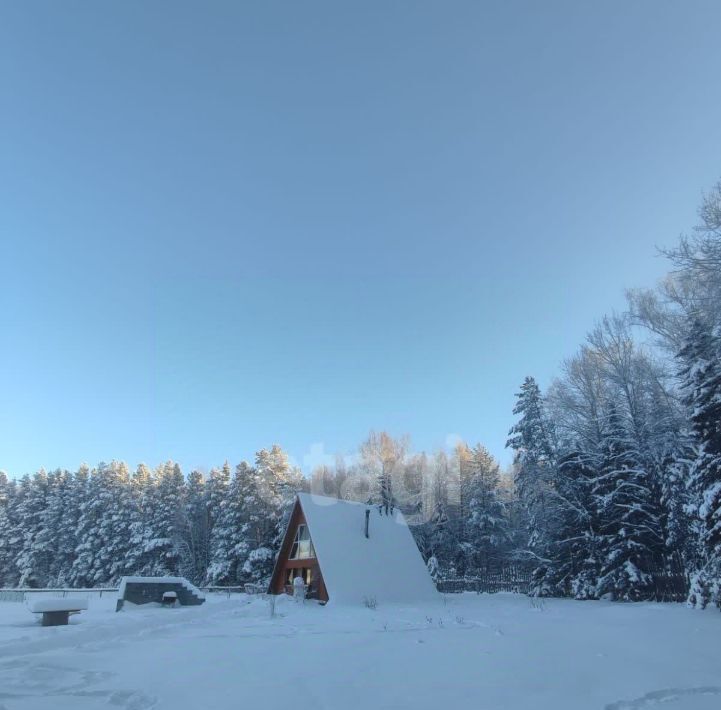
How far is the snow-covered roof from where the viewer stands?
25.9m

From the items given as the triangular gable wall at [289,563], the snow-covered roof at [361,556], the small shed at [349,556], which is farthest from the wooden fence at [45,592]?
the snow-covered roof at [361,556]

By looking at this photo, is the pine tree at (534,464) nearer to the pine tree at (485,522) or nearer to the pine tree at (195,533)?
the pine tree at (485,522)

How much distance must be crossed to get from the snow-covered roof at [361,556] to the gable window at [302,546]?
131 centimetres

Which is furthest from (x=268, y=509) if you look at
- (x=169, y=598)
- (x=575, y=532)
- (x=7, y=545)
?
(x=7, y=545)

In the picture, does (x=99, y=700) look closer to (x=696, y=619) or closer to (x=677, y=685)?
(x=677, y=685)

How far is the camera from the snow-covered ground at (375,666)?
20.7ft

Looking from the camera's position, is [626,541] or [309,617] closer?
[309,617]

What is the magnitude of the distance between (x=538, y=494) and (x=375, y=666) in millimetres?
22424

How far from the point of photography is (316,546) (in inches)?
1049

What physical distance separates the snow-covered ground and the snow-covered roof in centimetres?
1150

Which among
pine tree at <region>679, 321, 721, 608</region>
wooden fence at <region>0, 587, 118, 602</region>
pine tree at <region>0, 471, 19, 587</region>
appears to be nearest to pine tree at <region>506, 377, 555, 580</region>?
pine tree at <region>679, 321, 721, 608</region>

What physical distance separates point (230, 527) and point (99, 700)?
39.8m

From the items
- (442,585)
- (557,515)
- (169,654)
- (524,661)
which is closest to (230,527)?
(442,585)

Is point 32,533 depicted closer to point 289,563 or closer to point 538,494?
point 289,563
